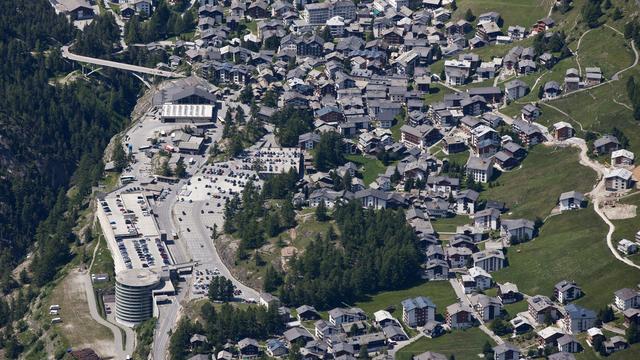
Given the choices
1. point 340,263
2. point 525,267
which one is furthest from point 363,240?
point 525,267

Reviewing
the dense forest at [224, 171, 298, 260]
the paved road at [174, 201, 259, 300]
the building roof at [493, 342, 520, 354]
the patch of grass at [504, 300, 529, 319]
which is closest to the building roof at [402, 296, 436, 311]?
the patch of grass at [504, 300, 529, 319]

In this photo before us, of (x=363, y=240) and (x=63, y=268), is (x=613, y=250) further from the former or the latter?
(x=63, y=268)

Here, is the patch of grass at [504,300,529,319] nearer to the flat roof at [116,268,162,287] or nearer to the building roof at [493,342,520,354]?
the building roof at [493,342,520,354]

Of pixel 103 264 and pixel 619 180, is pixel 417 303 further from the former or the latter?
pixel 103 264

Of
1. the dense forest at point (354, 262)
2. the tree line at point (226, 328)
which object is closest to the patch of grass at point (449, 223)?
the dense forest at point (354, 262)

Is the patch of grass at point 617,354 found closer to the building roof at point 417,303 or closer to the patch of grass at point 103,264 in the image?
the building roof at point 417,303

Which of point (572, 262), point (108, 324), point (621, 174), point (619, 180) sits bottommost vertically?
point (108, 324)

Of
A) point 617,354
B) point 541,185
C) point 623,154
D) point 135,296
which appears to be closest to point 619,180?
point 623,154
